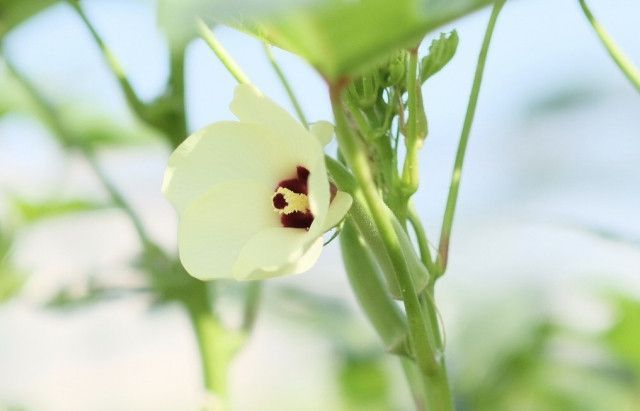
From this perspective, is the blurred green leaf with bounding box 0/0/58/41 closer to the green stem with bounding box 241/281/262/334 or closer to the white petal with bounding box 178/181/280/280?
the green stem with bounding box 241/281/262/334

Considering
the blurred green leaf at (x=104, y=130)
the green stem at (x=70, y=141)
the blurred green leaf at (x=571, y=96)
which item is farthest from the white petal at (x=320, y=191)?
the blurred green leaf at (x=571, y=96)

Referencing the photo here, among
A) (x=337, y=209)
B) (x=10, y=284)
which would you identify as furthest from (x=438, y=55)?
(x=10, y=284)

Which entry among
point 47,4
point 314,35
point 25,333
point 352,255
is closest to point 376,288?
point 352,255

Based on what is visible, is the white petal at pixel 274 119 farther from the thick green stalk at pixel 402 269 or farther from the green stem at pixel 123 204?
the green stem at pixel 123 204

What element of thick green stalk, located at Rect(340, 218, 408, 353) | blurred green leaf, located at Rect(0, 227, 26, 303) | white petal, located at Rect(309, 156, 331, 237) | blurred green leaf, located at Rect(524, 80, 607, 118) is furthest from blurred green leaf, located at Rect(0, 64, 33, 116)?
blurred green leaf, located at Rect(524, 80, 607, 118)

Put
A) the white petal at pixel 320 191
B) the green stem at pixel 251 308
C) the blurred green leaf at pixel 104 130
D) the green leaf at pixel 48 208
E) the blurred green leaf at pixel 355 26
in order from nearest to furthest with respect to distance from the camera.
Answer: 1. the blurred green leaf at pixel 355 26
2. the white petal at pixel 320 191
3. the green stem at pixel 251 308
4. the green leaf at pixel 48 208
5. the blurred green leaf at pixel 104 130

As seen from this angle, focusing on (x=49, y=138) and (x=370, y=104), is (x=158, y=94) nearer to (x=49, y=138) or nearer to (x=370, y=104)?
(x=370, y=104)
